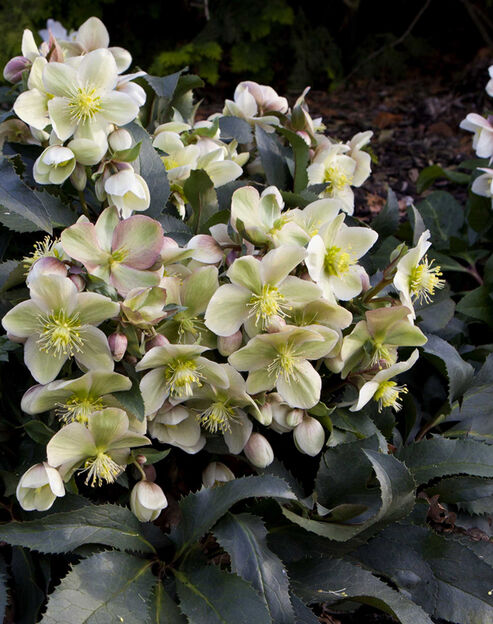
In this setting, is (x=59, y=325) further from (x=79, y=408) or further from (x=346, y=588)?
(x=346, y=588)

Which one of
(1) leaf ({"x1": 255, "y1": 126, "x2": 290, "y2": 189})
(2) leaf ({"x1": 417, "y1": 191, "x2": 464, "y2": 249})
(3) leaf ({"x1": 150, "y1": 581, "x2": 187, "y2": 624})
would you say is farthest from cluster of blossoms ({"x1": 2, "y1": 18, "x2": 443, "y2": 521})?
(2) leaf ({"x1": 417, "y1": 191, "x2": 464, "y2": 249})

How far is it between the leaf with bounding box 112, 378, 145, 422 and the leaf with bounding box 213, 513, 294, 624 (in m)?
0.23

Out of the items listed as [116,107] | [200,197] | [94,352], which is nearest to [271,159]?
[200,197]

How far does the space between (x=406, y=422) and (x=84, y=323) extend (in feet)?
2.22

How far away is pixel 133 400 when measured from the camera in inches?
36.0

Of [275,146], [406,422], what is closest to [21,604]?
[406,422]

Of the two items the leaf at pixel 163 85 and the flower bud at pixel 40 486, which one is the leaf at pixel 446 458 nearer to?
the flower bud at pixel 40 486

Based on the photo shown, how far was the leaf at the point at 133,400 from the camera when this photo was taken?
0.91 m

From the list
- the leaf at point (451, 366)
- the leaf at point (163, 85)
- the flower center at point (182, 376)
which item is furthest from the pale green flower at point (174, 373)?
the leaf at point (163, 85)

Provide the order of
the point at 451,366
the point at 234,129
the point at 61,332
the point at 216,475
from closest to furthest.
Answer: the point at 61,332
the point at 216,475
the point at 451,366
the point at 234,129

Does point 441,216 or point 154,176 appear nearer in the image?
point 154,176

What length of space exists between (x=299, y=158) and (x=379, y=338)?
0.42m

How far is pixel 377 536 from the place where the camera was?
3.60ft

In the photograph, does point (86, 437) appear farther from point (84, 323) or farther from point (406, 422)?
point (406, 422)
